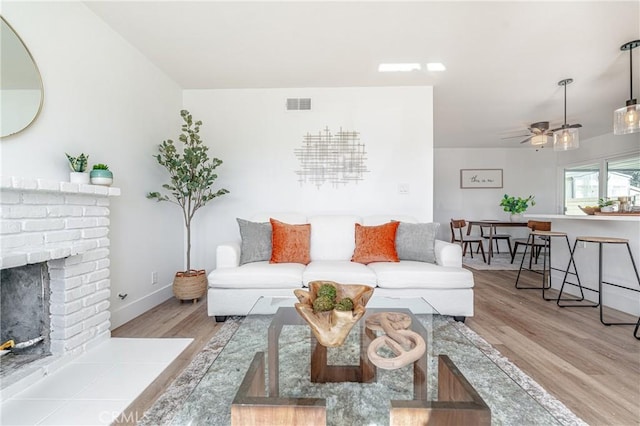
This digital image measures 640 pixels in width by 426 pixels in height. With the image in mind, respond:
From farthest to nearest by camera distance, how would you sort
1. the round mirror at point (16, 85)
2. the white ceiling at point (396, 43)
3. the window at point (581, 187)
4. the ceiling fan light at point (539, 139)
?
the window at point (581, 187), the ceiling fan light at point (539, 139), the white ceiling at point (396, 43), the round mirror at point (16, 85)

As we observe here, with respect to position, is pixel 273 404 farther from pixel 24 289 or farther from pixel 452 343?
pixel 24 289

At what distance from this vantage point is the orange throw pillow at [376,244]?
8.82 feet

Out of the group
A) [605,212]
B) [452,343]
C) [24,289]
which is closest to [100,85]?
[24,289]

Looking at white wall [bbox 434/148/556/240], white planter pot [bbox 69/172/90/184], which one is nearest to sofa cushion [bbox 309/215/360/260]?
white planter pot [bbox 69/172/90/184]

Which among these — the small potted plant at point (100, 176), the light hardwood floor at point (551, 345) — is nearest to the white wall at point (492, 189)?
the light hardwood floor at point (551, 345)

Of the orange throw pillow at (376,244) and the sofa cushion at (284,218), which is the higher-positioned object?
the sofa cushion at (284,218)

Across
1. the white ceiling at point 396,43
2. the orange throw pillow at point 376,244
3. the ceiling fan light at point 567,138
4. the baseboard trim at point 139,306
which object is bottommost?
the baseboard trim at point 139,306

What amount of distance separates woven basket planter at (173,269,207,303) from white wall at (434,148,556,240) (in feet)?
18.1

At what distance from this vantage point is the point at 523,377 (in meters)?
1.64

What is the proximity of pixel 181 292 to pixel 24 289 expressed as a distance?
4.01 ft

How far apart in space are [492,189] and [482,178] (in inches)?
13.5

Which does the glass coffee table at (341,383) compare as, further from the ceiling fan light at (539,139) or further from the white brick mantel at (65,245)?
the ceiling fan light at (539,139)

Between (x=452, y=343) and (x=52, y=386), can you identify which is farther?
(x=52, y=386)

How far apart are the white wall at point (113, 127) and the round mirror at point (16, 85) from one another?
2.4 inches
